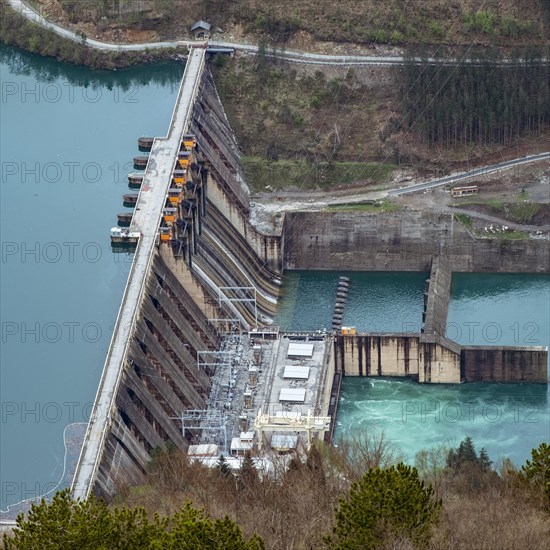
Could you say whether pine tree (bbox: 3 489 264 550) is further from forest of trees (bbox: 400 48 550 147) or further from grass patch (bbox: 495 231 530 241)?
forest of trees (bbox: 400 48 550 147)

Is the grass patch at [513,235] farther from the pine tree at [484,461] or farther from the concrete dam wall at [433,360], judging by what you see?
the pine tree at [484,461]

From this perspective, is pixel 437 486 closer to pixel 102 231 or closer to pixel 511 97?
pixel 102 231

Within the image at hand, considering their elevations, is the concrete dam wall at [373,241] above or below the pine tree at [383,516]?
above

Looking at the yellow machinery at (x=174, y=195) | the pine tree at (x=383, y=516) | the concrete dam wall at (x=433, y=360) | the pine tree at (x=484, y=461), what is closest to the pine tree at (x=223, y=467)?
the pine tree at (x=484, y=461)

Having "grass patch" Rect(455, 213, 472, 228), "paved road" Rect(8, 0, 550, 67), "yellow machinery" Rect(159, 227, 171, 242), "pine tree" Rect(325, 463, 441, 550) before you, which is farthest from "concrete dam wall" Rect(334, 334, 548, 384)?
"pine tree" Rect(325, 463, 441, 550)

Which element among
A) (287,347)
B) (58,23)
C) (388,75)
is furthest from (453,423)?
(58,23)

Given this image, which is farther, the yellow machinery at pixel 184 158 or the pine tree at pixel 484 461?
the yellow machinery at pixel 184 158
